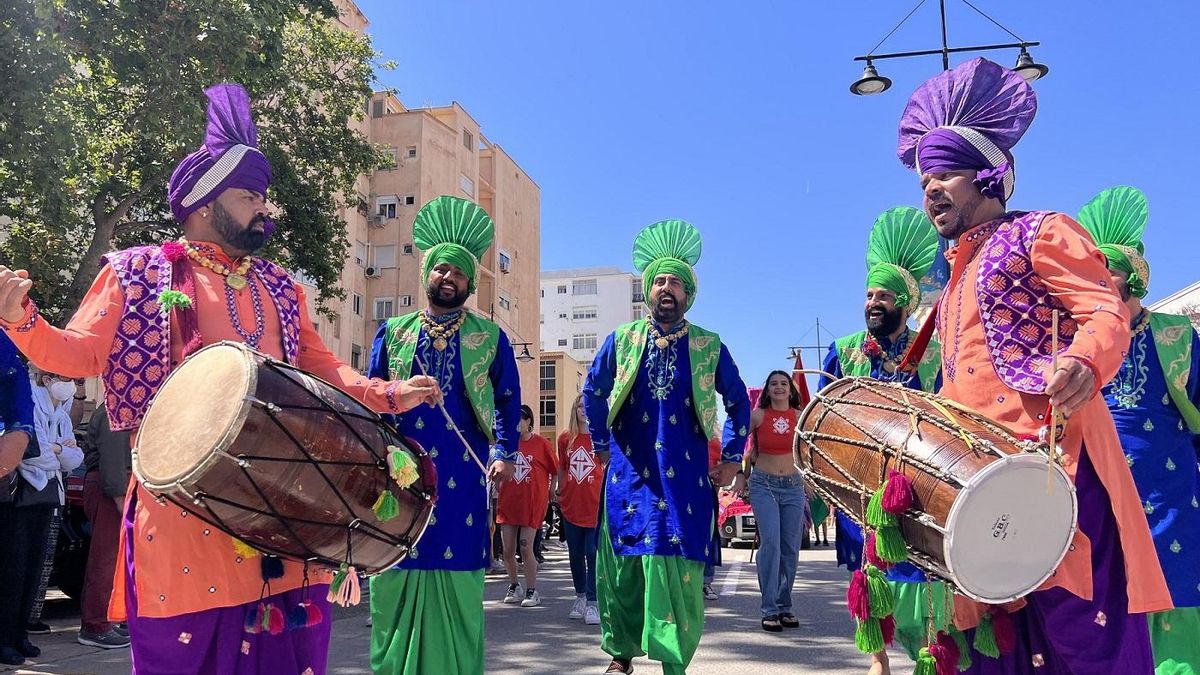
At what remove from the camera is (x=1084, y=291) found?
287 cm

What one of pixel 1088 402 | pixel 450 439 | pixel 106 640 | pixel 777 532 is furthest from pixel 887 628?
pixel 106 640

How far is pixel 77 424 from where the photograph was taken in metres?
8.67

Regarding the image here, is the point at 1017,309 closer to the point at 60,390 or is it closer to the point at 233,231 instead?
Answer: the point at 233,231

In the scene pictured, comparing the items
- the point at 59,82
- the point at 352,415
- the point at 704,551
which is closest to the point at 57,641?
the point at 704,551

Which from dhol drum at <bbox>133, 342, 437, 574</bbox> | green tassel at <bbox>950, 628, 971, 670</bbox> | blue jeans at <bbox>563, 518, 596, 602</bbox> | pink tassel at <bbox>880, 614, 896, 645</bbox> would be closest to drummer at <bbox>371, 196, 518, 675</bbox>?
dhol drum at <bbox>133, 342, 437, 574</bbox>

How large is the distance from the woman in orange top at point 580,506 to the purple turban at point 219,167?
5091 mm

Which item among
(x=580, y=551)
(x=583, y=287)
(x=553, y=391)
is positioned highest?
(x=583, y=287)

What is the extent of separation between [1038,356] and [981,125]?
94 cm

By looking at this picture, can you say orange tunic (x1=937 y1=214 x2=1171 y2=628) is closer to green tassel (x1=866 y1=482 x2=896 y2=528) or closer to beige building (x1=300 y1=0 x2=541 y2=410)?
green tassel (x1=866 y1=482 x2=896 y2=528)

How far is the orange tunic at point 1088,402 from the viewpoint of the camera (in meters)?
2.78

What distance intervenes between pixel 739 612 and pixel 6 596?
563 centimetres

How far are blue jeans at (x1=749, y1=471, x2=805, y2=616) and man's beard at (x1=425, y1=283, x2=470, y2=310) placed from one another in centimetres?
355

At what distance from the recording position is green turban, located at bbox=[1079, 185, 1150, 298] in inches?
193

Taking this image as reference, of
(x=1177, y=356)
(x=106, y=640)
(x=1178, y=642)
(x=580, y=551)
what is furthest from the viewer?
(x=580, y=551)
